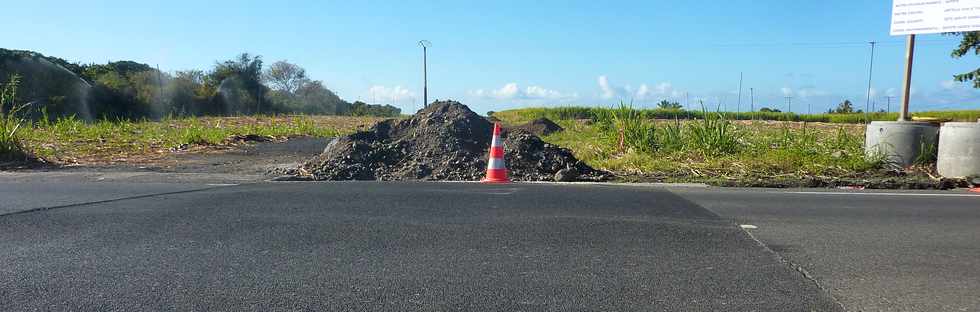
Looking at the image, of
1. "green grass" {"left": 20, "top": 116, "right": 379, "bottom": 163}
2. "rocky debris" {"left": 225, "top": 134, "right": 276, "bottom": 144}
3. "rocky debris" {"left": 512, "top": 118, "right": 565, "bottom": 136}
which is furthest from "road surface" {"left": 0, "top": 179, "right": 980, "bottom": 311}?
"rocky debris" {"left": 512, "top": 118, "right": 565, "bottom": 136}

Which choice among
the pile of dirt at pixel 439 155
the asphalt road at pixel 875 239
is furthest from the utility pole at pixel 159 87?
the asphalt road at pixel 875 239

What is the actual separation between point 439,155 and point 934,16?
8436mm

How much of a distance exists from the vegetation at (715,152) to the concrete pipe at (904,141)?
25 centimetres

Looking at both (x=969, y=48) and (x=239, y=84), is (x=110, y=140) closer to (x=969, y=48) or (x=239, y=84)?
(x=969, y=48)

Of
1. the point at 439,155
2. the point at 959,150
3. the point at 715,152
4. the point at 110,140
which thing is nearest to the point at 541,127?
the point at 715,152

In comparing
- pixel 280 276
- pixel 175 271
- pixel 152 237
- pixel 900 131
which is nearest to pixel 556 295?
pixel 280 276

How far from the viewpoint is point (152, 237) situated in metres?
5.31

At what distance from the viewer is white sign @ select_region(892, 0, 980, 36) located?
10547mm

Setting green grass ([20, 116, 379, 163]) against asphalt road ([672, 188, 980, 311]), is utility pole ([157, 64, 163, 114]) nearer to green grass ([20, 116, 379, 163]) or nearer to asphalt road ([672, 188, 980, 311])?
green grass ([20, 116, 379, 163])

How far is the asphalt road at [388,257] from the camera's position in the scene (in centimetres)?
371

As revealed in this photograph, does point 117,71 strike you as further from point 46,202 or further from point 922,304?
point 922,304

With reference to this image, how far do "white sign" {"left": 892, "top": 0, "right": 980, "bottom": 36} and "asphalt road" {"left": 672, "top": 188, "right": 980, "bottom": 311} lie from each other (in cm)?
372

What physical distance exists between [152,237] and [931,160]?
11.0 meters

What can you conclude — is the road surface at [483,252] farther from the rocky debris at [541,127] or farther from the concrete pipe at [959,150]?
the rocky debris at [541,127]
